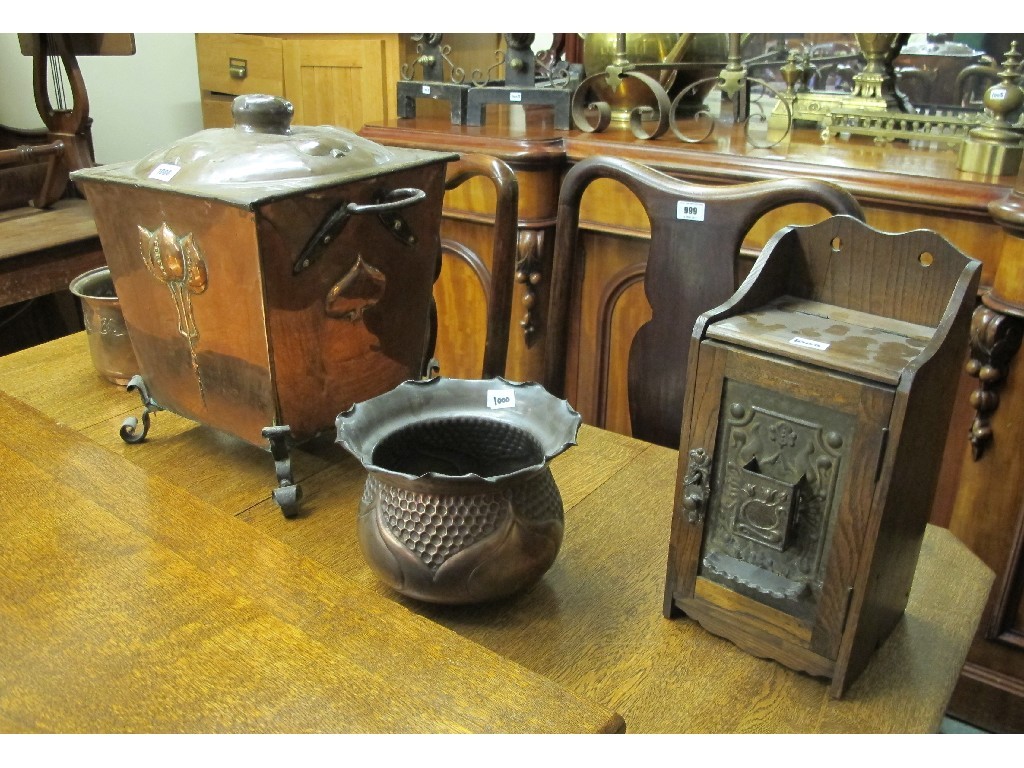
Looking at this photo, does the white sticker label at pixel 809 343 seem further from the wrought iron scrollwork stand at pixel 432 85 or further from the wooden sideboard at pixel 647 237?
the wrought iron scrollwork stand at pixel 432 85

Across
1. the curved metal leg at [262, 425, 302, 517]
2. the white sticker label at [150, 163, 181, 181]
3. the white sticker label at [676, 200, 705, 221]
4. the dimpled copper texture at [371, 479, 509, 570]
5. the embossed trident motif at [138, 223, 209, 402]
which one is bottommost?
the curved metal leg at [262, 425, 302, 517]

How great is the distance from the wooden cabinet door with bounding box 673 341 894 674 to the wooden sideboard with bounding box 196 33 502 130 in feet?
8.53

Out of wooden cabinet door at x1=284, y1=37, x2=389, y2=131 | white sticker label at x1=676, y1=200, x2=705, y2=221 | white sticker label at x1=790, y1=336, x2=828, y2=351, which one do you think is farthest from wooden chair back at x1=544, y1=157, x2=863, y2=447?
wooden cabinet door at x1=284, y1=37, x2=389, y2=131

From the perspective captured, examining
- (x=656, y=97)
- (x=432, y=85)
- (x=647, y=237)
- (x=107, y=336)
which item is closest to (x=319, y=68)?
(x=432, y=85)

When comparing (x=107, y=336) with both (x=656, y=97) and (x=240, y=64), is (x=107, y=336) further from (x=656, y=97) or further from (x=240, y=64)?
(x=240, y=64)

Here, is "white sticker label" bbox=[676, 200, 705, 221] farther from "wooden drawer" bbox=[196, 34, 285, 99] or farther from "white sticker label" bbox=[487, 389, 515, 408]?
"wooden drawer" bbox=[196, 34, 285, 99]

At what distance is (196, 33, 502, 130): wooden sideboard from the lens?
9.96 feet

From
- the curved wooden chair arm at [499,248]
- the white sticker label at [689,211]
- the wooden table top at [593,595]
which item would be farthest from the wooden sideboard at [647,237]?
the wooden table top at [593,595]

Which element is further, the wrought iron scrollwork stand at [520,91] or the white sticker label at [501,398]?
the wrought iron scrollwork stand at [520,91]

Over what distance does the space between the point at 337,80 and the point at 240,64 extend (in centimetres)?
49

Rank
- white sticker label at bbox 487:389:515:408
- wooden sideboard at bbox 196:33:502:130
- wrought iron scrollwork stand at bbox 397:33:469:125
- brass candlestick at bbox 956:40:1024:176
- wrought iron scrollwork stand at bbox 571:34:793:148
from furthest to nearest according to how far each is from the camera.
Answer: wooden sideboard at bbox 196:33:502:130 → wrought iron scrollwork stand at bbox 397:33:469:125 → wrought iron scrollwork stand at bbox 571:34:793:148 → brass candlestick at bbox 956:40:1024:176 → white sticker label at bbox 487:389:515:408

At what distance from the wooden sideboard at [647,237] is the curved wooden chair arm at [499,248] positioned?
0.83 ft

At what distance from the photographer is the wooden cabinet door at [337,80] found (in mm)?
3045
